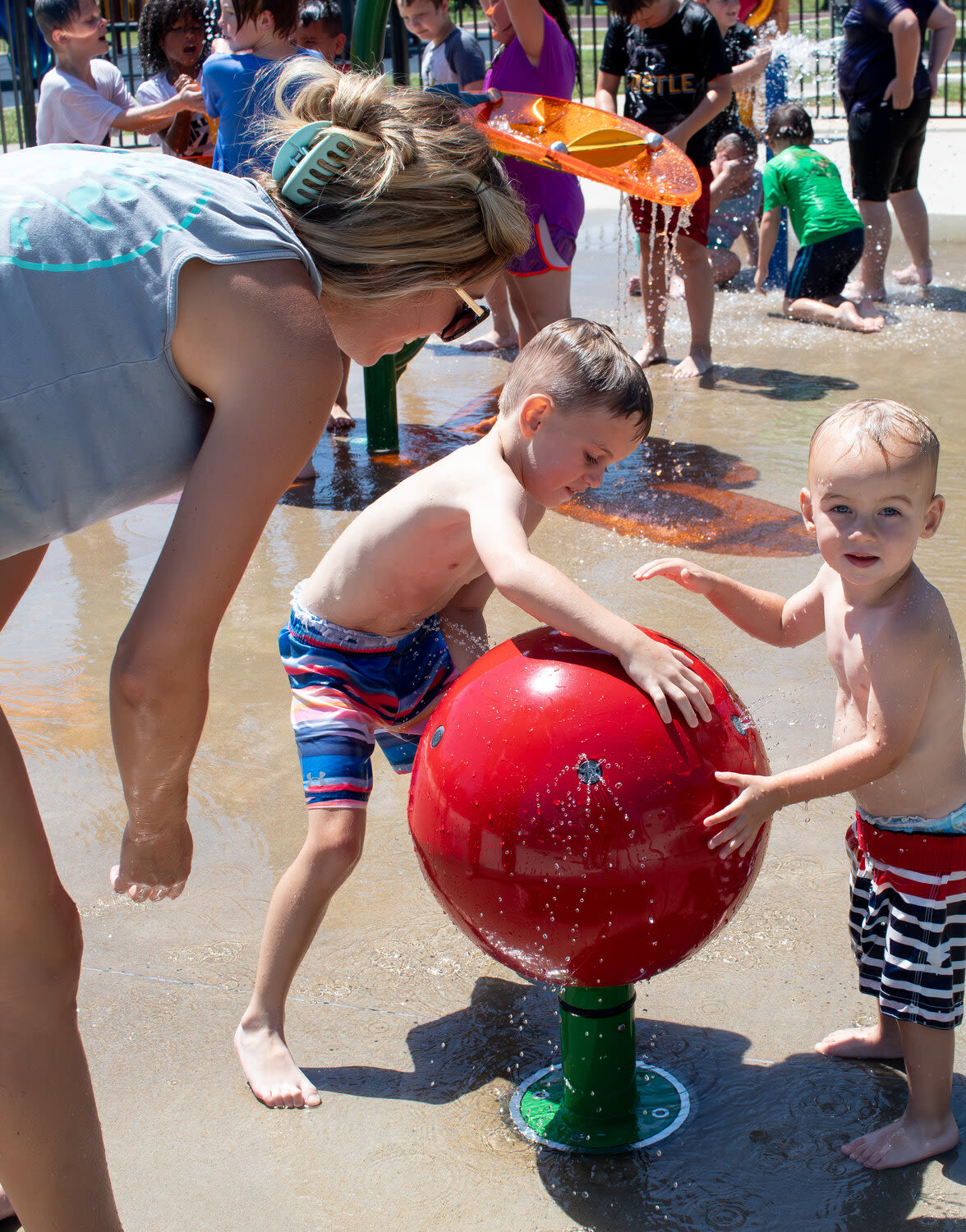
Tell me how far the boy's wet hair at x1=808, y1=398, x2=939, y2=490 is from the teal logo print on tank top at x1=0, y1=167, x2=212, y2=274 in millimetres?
1242

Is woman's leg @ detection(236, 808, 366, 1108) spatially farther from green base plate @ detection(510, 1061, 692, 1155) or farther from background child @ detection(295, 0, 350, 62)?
background child @ detection(295, 0, 350, 62)

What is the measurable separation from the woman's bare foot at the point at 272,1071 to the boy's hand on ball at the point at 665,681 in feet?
3.60

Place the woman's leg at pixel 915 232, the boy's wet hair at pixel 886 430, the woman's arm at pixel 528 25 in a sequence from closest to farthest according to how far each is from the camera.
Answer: the boy's wet hair at pixel 886 430
the woman's arm at pixel 528 25
the woman's leg at pixel 915 232

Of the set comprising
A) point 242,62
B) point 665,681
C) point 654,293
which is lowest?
point 654,293

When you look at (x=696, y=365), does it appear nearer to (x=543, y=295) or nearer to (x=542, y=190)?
(x=543, y=295)

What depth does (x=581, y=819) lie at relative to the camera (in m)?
2.20

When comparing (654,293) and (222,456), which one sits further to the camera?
(654,293)

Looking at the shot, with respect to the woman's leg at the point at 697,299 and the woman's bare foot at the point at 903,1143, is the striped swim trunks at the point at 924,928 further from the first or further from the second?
the woman's leg at the point at 697,299

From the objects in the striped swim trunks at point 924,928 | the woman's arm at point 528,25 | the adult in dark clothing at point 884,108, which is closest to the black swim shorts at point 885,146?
the adult in dark clothing at point 884,108

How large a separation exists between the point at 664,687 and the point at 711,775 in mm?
173

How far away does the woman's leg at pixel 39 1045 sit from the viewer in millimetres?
1812

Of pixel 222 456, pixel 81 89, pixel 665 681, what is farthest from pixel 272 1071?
pixel 81 89

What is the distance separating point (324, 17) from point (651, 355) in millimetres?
2732

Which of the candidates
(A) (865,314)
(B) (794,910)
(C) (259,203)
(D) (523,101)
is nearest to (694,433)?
(D) (523,101)
